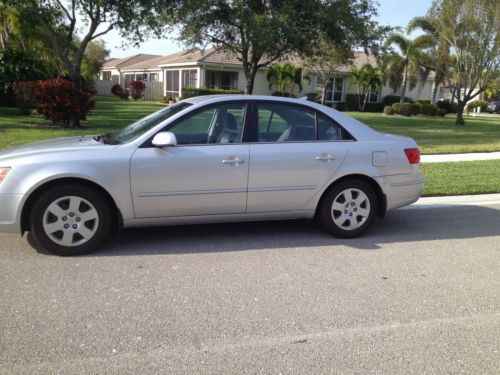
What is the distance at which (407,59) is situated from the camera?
106 feet

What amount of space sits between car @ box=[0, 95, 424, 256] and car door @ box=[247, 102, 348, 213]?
1 centimetres

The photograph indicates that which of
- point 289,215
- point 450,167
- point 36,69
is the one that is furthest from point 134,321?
point 36,69

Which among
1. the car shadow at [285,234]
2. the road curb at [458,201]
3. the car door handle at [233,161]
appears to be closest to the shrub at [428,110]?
the road curb at [458,201]

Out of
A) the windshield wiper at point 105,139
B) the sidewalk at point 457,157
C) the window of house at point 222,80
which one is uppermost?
the window of house at point 222,80

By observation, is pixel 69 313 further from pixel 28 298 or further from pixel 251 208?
pixel 251 208

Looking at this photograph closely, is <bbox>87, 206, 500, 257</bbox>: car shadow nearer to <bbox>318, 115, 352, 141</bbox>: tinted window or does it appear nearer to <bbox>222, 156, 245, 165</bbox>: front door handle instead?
<bbox>222, 156, 245, 165</bbox>: front door handle

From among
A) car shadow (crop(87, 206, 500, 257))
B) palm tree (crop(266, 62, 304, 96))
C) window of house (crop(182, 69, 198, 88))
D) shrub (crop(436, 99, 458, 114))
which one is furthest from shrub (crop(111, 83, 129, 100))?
car shadow (crop(87, 206, 500, 257))

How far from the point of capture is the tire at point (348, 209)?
5.64 meters

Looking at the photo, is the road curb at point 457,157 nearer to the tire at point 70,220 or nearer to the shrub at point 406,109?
the tire at point 70,220

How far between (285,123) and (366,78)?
32213mm

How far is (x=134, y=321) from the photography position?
140 inches

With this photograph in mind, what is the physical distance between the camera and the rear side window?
5.50 metres

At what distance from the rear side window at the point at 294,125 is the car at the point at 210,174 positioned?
0.04ft

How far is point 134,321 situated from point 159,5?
50.7 feet
